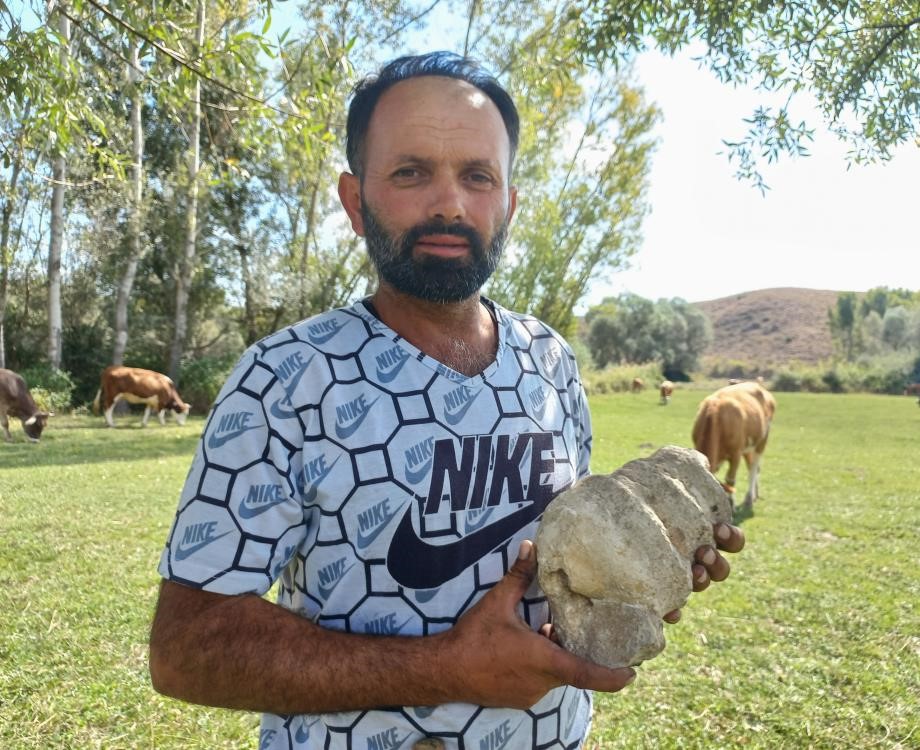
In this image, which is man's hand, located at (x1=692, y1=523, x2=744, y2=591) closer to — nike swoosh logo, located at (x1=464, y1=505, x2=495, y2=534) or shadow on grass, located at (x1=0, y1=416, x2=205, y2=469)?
nike swoosh logo, located at (x1=464, y1=505, x2=495, y2=534)

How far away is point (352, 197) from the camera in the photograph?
2.01 m

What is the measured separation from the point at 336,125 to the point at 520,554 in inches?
660

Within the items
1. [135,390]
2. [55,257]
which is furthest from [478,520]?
[55,257]

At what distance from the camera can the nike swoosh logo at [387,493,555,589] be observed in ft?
5.11

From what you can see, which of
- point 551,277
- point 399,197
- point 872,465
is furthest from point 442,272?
point 551,277

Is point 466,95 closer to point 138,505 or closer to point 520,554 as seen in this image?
point 520,554

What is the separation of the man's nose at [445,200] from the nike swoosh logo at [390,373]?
0.41 metres

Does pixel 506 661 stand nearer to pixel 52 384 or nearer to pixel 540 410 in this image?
pixel 540 410

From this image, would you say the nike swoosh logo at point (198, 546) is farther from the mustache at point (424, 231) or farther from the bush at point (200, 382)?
the bush at point (200, 382)

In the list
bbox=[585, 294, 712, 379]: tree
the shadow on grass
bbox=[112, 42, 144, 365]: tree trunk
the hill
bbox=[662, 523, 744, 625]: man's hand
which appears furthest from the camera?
the hill

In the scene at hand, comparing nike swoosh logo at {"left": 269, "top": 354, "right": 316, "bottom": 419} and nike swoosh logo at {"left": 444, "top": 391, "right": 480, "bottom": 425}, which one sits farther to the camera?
nike swoosh logo at {"left": 444, "top": 391, "right": 480, "bottom": 425}

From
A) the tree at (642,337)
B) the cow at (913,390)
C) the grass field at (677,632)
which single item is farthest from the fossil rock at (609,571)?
the tree at (642,337)

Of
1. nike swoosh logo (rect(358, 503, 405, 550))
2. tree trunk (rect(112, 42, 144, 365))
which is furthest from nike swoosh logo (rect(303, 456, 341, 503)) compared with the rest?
tree trunk (rect(112, 42, 144, 365))

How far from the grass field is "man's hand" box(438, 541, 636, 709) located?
3.26m
